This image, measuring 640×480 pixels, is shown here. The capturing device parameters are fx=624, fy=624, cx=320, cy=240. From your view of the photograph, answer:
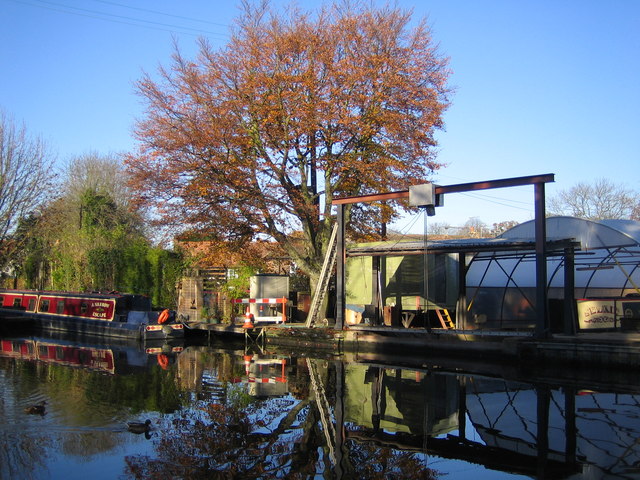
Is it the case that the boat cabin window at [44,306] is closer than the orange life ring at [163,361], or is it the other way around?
the orange life ring at [163,361]

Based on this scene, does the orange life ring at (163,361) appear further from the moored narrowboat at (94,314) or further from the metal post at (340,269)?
the metal post at (340,269)

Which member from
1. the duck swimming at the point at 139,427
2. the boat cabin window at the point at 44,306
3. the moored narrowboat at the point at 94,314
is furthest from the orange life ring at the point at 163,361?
the boat cabin window at the point at 44,306

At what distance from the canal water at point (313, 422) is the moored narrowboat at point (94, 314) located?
730 centimetres

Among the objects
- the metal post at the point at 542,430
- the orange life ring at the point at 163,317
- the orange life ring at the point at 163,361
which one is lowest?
the metal post at the point at 542,430

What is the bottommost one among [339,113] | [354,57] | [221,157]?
[221,157]

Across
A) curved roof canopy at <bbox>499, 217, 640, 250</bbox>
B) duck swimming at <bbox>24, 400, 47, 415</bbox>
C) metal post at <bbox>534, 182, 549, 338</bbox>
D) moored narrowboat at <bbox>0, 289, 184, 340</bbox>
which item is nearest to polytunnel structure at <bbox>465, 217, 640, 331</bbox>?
curved roof canopy at <bbox>499, 217, 640, 250</bbox>

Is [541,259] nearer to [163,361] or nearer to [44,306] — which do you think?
[163,361]

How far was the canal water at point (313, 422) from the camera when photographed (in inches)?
305

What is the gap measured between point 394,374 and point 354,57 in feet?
39.8

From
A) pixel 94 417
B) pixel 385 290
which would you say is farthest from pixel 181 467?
pixel 385 290

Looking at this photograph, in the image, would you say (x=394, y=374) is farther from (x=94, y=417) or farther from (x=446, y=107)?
(x=446, y=107)

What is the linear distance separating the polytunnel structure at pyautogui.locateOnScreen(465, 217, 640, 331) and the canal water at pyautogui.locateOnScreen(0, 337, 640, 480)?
4.93 m

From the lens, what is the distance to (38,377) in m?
14.6

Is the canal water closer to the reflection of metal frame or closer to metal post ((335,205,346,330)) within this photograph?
metal post ((335,205,346,330))
